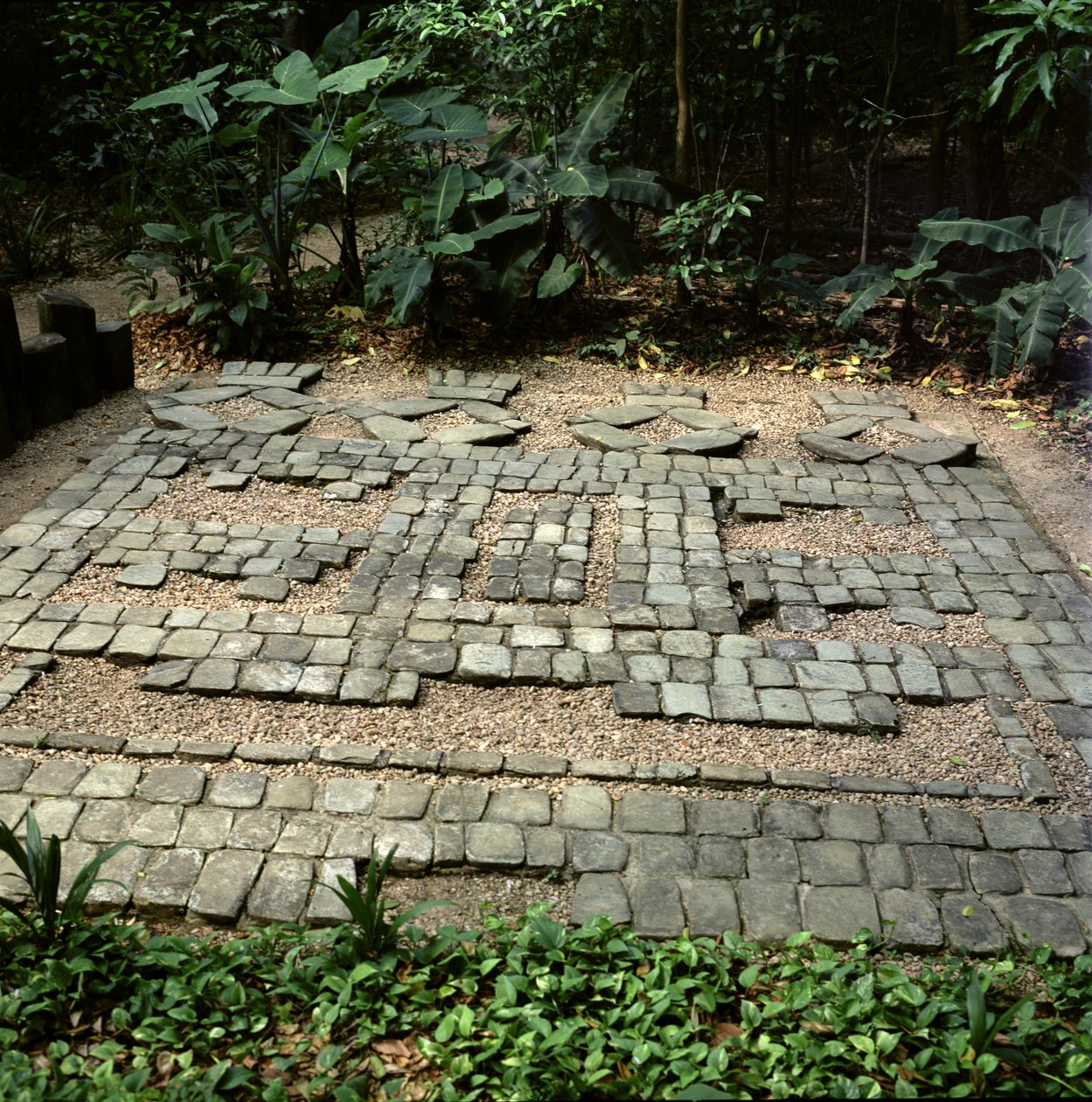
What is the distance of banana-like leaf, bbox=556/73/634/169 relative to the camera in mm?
7988

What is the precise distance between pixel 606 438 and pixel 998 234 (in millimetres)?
2996

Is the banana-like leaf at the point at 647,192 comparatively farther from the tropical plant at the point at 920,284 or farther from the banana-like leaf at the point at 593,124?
the tropical plant at the point at 920,284

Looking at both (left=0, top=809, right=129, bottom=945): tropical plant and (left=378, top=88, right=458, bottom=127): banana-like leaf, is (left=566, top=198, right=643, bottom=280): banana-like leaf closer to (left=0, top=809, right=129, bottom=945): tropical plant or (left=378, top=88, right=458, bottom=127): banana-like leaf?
(left=378, top=88, right=458, bottom=127): banana-like leaf

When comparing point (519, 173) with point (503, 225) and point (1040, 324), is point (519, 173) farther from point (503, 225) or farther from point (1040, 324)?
point (1040, 324)

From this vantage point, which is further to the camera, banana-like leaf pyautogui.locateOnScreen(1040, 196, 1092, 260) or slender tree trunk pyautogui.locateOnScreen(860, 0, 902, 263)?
slender tree trunk pyautogui.locateOnScreen(860, 0, 902, 263)

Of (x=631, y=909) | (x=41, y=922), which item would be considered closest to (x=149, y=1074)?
(x=41, y=922)

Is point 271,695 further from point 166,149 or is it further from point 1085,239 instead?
point 166,149

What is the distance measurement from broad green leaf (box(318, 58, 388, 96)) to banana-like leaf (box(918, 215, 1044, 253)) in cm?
391

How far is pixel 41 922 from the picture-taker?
329 centimetres

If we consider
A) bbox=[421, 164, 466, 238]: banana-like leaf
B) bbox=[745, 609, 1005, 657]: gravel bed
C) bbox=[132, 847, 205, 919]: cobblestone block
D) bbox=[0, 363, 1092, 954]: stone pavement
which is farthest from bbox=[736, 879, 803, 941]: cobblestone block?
bbox=[421, 164, 466, 238]: banana-like leaf

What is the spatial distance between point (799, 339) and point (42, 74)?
8835 mm

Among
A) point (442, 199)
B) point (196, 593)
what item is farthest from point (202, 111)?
point (196, 593)

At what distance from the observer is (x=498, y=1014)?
2.97 metres

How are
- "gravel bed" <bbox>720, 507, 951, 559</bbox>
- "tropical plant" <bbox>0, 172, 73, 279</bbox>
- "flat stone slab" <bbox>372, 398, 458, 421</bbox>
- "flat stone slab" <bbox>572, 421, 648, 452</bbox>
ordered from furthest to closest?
1. "tropical plant" <bbox>0, 172, 73, 279</bbox>
2. "flat stone slab" <bbox>372, 398, 458, 421</bbox>
3. "flat stone slab" <bbox>572, 421, 648, 452</bbox>
4. "gravel bed" <bbox>720, 507, 951, 559</bbox>
